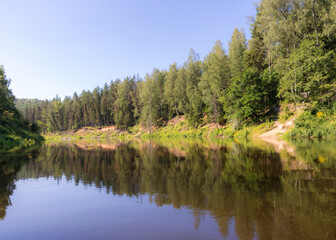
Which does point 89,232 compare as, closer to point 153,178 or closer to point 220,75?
point 153,178

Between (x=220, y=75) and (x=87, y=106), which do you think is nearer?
(x=220, y=75)

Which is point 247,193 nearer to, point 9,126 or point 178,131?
point 9,126

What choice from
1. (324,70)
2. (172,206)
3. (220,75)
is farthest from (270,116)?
(172,206)

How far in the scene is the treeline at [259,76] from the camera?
96.6ft

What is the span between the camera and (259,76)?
41344 mm

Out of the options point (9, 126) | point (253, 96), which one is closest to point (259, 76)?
point (253, 96)

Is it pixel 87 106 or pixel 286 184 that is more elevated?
pixel 87 106

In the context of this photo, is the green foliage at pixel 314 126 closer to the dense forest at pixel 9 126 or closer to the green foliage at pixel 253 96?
the green foliage at pixel 253 96

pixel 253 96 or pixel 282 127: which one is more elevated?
pixel 253 96

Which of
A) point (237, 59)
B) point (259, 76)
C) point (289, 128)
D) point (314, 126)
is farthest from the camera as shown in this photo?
point (237, 59)

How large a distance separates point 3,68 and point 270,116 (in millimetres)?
60626

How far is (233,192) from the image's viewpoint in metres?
6.82

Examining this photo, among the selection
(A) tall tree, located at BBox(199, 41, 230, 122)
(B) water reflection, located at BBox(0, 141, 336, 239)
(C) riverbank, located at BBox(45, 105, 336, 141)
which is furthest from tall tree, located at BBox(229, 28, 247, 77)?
(B) water reflection, located at BBox(0, 141, 336, 239)

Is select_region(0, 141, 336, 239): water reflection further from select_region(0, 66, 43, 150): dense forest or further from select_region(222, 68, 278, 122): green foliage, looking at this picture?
select_region(0, 66, 43, 150): dense forest
